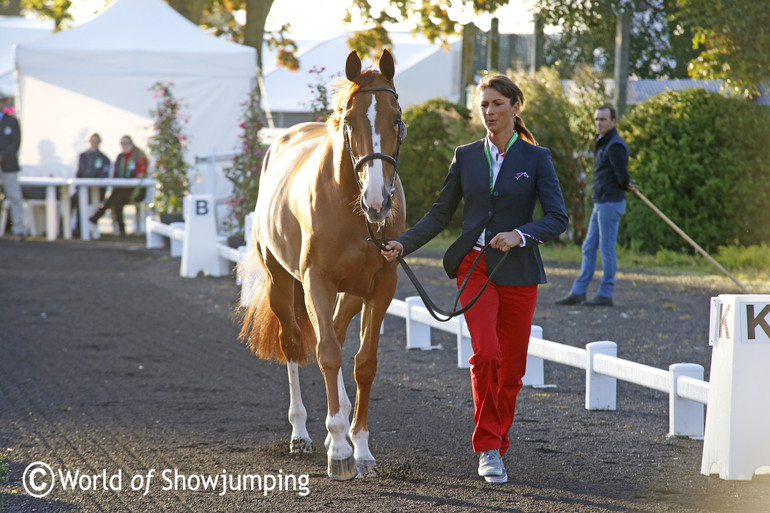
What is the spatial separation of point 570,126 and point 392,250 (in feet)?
34.9

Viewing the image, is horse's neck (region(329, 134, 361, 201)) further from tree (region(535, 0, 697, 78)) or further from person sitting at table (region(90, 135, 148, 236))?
person sitting at table (region(90, 135, 148, 236))

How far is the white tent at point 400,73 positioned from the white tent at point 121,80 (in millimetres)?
6923

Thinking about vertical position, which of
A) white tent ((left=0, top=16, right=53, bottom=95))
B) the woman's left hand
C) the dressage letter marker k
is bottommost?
the dressage letter marker k

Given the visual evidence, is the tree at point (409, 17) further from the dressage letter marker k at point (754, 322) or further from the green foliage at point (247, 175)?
the dressage letter marker k at point (754, 322)

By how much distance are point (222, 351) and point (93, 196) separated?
10.6 metres

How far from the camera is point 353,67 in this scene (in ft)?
14.7

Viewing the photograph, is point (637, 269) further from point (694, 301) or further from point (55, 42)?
point (55, 42)

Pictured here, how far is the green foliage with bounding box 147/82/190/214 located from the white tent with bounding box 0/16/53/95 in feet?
38.7

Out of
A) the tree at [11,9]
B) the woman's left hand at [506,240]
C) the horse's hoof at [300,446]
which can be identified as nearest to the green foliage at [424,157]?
the horse's hoof at [300,446]

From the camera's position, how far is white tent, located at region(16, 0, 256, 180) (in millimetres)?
17734

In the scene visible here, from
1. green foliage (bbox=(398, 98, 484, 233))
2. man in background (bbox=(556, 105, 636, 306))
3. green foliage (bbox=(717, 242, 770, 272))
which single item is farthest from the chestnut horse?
green foliage (bbox=(398, 98, 484, 233))

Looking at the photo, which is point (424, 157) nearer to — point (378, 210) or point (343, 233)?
point (343, 233)

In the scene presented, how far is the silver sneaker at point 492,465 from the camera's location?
4.56 metres

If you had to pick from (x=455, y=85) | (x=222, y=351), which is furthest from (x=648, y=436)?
(x=455, y=85)
